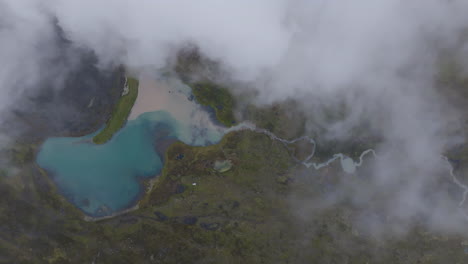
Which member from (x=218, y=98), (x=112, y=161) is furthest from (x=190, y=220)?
(x=218, y=98)

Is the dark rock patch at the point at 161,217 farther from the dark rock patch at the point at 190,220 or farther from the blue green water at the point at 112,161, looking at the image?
the blue green water at the point at 112,161

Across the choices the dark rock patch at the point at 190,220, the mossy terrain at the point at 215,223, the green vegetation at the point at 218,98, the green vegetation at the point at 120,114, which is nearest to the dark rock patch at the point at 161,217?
the mossy terrain at the point at 215,223

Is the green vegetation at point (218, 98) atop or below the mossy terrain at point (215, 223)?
atop

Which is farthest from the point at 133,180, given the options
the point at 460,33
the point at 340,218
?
the point at 460,33

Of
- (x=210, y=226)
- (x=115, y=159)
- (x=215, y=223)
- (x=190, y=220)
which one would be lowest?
(x=190, y=220)

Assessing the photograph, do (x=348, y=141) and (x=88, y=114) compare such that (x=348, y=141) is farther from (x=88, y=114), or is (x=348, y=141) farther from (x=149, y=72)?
(x=88, y=114)

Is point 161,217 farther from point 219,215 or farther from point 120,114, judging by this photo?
point 120,114
